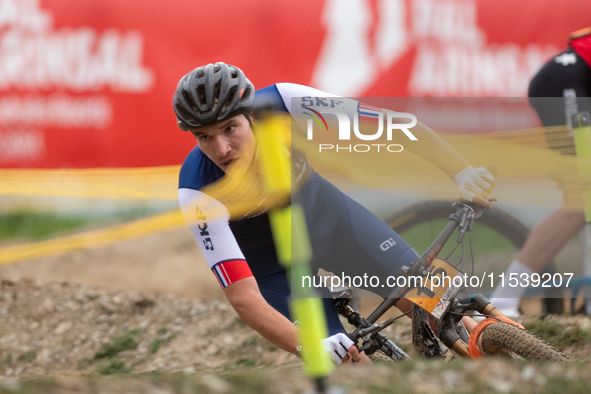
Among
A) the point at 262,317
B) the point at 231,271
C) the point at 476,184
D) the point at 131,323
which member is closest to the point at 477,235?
the point at 476,184

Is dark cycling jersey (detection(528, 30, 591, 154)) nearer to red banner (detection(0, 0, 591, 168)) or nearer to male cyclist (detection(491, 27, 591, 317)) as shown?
male cyclist (detection(491, 27, 591, 317))

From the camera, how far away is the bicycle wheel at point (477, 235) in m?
2.47

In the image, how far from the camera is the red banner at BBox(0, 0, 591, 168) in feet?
15.0

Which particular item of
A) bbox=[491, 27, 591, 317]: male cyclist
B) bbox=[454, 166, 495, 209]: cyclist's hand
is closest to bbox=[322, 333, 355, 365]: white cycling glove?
bbox=[491, 27, 591, 317]: male cyclist

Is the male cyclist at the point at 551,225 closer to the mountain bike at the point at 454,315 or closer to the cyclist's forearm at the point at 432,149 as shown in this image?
the mountain bike at the point at 454,315

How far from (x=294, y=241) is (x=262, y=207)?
97 cm

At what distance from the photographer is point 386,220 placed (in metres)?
2.66

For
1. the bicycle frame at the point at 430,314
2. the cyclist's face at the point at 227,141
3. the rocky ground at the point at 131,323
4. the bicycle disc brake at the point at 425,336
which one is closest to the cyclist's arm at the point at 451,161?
the bicycle frame at the point at 430,314

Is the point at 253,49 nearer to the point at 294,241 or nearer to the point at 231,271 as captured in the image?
the point at 231,271

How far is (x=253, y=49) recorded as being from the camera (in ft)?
15.2

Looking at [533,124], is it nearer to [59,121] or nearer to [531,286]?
[531,286]

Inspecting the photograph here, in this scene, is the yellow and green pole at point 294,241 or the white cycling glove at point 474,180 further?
the white cycling glove at point 474,180

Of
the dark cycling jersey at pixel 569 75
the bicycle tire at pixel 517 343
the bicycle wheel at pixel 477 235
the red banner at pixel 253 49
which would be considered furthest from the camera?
the red banner at pixel 253 49

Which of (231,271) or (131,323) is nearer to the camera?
(231,271)
